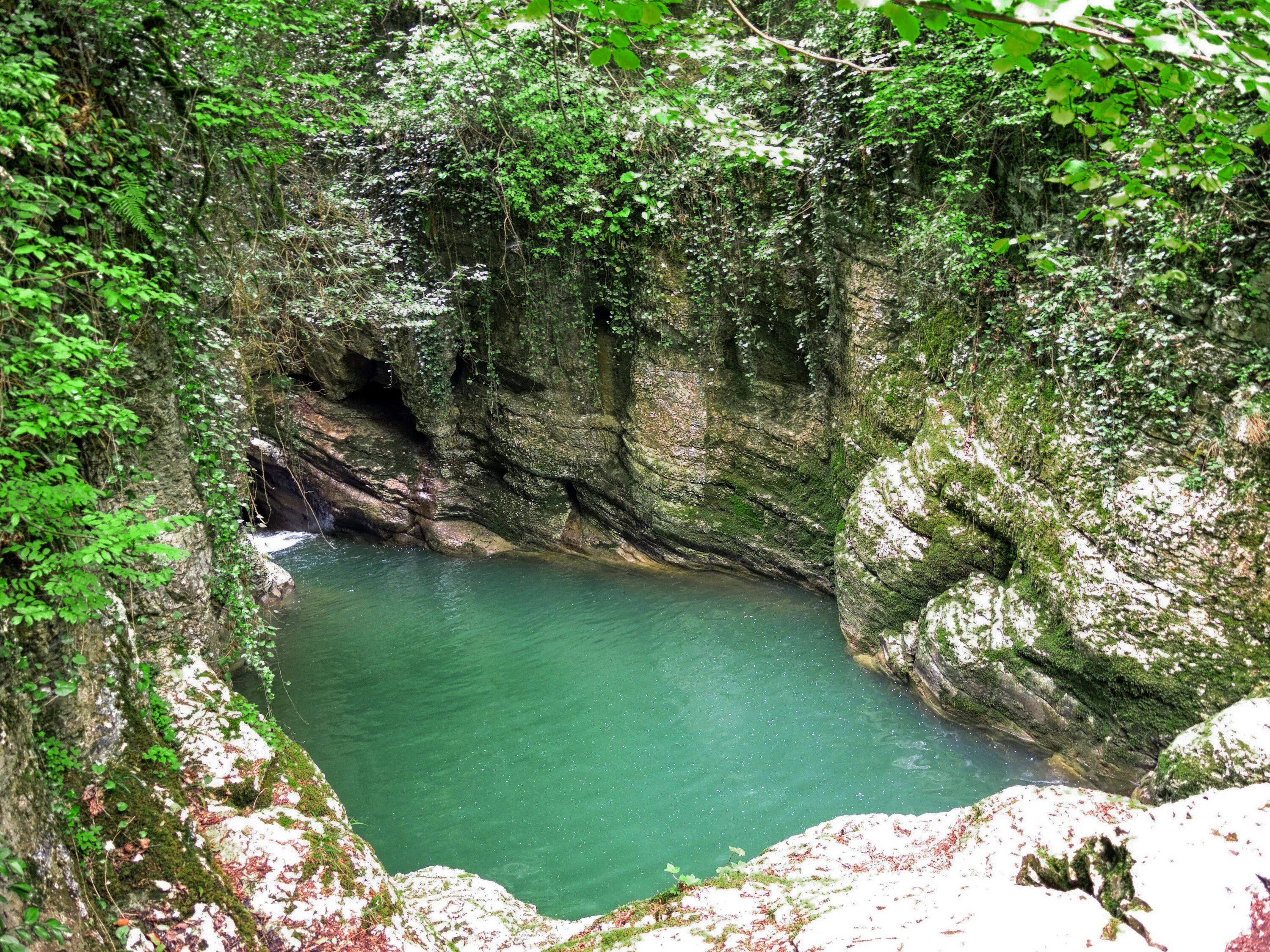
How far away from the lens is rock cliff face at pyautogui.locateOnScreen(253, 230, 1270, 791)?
17.2 feet

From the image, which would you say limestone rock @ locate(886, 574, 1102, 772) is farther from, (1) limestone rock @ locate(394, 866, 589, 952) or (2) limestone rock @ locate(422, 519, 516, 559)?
(2) limestone rock @ locate(422, 519, 516, 559)

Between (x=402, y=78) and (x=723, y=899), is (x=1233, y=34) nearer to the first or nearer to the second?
(x=723, y=899)

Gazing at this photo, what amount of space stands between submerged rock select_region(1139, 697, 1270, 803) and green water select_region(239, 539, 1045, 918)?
1214 mm

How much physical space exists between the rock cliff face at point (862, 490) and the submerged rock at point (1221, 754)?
362 millimetres

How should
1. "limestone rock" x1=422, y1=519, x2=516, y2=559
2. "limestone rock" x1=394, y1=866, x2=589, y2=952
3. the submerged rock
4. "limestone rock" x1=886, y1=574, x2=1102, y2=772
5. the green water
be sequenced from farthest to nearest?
1. "limestone rock" x1=422, y1=519, x2=516, y2=559
2. "limestone rock" x1=886, y1=574, x2=1102, y2=772
3. the green water
4. the submerged rock
5. "limestone rock" x1=394, y1=866, x2=589, y2=952

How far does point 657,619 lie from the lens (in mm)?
9430

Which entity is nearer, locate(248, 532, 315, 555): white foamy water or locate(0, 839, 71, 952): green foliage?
locate(0, 839, 71, 952): green foliage

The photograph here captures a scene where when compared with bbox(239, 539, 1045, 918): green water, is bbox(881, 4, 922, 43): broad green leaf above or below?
above

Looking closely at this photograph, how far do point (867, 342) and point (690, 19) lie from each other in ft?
18.0

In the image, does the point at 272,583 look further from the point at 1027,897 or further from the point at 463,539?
the point at 1027,897

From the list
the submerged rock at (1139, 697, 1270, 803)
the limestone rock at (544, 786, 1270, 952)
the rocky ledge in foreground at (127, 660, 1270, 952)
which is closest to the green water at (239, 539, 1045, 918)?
the rocky ledge in foreground at (127, 660, 1270, 952)

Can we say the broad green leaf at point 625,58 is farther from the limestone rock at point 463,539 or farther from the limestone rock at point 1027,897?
the limestone rock at point 463,539

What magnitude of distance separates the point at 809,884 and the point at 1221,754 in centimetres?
292

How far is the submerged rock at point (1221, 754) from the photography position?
14.2 ft
